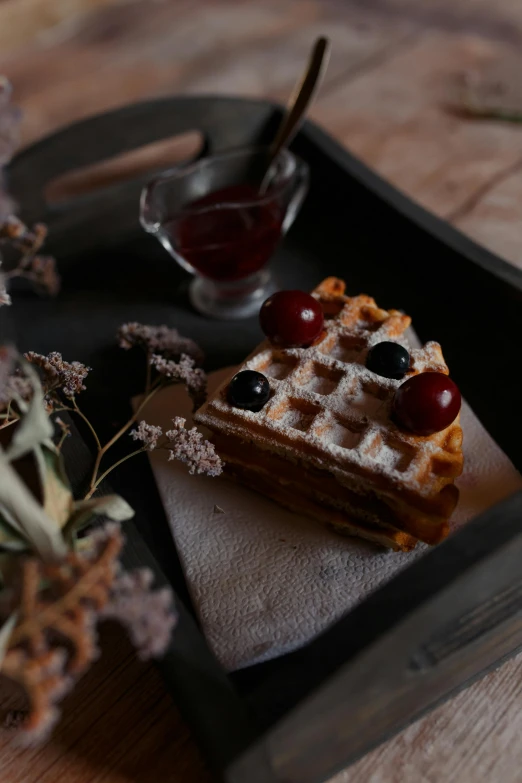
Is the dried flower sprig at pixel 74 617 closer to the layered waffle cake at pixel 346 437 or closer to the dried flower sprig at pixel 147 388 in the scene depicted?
the dried flower sprig at pixel 147 388

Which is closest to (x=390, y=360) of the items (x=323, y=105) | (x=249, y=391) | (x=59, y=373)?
(x=249, y=391)

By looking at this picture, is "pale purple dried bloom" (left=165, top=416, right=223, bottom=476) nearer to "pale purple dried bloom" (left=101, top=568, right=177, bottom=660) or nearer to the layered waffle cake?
the layered waffle cake

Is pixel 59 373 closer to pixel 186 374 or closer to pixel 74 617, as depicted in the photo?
pixel 186 374

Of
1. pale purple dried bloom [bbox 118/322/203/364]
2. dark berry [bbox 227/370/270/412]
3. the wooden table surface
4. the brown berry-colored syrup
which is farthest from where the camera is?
the brown berry-colored syrup

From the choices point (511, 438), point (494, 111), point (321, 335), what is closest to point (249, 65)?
point (494, 111)

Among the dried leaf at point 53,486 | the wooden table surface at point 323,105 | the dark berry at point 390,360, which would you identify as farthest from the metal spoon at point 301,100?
the dried leaf at point 53,486

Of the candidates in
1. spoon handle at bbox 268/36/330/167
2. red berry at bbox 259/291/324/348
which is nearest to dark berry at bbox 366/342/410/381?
red berry at bbox 259/291/324/348

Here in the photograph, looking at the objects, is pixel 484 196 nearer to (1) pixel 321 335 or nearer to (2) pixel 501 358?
(2) pixel 501 358
